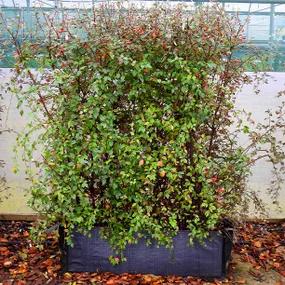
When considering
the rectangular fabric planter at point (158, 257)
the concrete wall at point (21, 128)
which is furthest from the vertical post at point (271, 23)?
the rectangular fabric planter at point (158, 257)

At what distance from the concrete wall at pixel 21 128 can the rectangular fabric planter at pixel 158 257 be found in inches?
31.6

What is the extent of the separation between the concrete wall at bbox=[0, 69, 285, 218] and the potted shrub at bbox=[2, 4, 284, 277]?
649 mm

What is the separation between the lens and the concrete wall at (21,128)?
13.0 ft

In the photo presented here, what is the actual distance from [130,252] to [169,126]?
3.30ft

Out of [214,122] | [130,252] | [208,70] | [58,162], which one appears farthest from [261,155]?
[58,162]

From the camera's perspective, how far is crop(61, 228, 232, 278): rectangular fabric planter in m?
3.37

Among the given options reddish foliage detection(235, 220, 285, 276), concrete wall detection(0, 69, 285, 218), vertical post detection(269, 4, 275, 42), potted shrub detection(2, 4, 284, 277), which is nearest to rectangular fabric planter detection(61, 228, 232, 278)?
potted shrub detection(2, 4, 284, 277)

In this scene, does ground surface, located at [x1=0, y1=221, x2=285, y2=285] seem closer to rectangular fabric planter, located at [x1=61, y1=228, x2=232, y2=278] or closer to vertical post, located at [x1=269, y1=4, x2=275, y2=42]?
rectangular fabric planter, located at [x1=61, y1=228, x2=232, y2=278]

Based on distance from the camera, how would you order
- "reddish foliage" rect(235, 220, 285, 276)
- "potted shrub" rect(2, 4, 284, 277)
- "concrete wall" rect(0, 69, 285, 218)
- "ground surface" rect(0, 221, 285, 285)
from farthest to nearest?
1. "concrete wall" rect(0, 69, 285, 218)
2. "reddish foliage" rect(235, 220, 285, 276)
3. "ground surface" rect(0, 221, 285, 285)
4. "potted shrub" rect(2, 4, 284, 277)

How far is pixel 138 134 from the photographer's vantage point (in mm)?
3137

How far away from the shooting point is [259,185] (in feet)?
13.6

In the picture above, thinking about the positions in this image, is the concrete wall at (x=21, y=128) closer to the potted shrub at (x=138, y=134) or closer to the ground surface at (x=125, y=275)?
the ground surface at (x=125, y=275)

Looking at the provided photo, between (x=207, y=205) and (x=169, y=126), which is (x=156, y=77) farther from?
(x=207, y=205)

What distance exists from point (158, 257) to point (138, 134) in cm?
95
